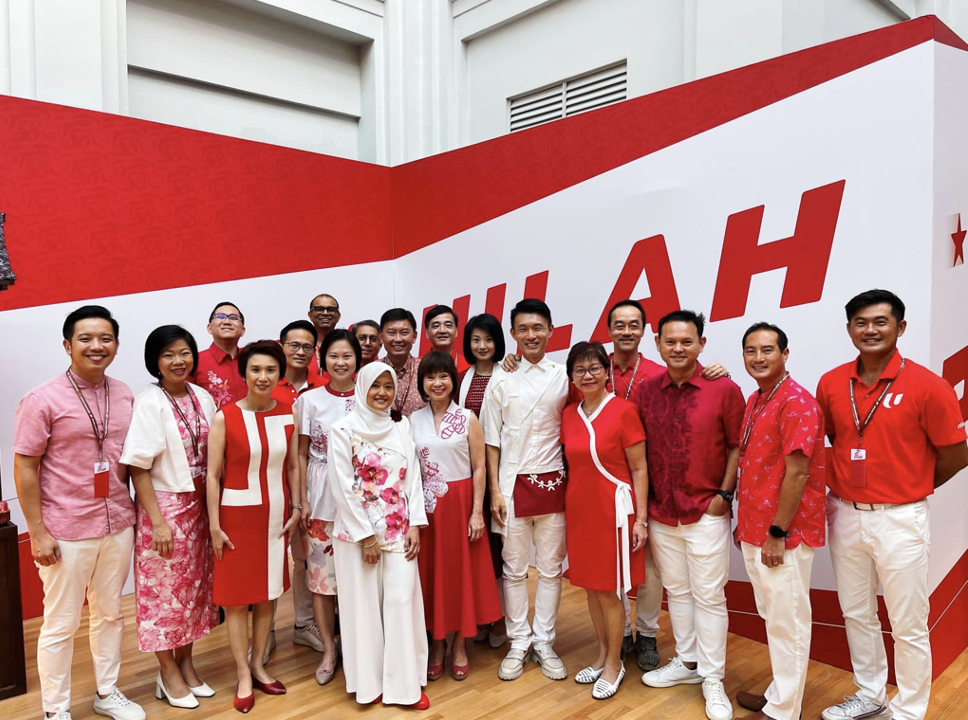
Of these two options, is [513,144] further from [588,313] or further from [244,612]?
[244,612]

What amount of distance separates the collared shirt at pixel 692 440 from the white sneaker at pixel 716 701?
0.63 m

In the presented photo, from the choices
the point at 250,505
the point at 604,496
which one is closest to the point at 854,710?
the point at 604,496

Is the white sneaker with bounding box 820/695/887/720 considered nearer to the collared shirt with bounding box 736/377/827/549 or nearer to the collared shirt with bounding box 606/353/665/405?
the collared shirt with bounding box 736/377/827/549

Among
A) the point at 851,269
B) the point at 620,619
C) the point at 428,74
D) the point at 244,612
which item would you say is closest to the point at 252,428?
the point at 244,612

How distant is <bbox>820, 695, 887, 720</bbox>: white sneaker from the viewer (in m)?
2.58

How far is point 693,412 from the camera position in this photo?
2645 mm

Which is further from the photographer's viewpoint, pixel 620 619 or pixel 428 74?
pixel 428 74

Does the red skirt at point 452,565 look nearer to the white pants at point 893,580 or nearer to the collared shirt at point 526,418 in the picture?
the collared shirt at point 526,418

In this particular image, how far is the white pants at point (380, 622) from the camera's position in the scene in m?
2.65

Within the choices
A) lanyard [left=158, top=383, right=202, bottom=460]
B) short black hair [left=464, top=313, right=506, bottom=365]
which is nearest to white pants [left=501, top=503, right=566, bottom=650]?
short black hair [left=464, top=313, right=506, bottom=365]

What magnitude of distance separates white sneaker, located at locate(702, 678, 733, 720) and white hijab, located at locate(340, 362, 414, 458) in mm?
1451

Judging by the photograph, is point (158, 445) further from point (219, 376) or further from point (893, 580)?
point (893, 580)

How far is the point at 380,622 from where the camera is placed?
8.84ft

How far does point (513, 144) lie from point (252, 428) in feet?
8.53
